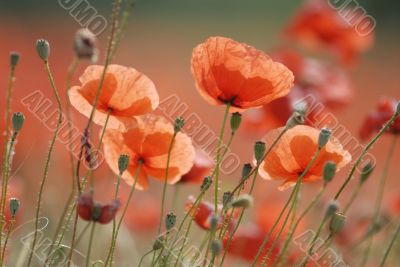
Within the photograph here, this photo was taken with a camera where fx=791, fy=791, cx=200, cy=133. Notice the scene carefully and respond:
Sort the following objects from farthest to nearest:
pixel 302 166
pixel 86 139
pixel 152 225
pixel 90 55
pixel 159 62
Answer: pixel 159 62, pixel 152 225, pixel 302 166, pixel 86 139, pixel 90 55

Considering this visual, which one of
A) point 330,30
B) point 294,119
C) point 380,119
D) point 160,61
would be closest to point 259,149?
point 294,119

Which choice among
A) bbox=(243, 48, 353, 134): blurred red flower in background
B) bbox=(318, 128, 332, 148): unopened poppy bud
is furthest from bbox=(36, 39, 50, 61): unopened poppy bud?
bbox=(243, 48, 353, 134): blurred red flower in background

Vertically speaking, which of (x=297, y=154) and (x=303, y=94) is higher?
(x=303, y=94)

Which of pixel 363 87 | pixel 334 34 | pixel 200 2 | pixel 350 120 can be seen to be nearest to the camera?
pixel 334 34

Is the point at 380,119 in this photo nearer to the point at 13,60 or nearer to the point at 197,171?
the point at 197,171

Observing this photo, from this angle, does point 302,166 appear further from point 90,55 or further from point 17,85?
point 17,85

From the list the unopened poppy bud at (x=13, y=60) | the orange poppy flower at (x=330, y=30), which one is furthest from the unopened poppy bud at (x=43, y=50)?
the orange poppy flower at (x=330, y=30)

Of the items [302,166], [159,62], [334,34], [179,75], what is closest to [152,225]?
[334,34]
